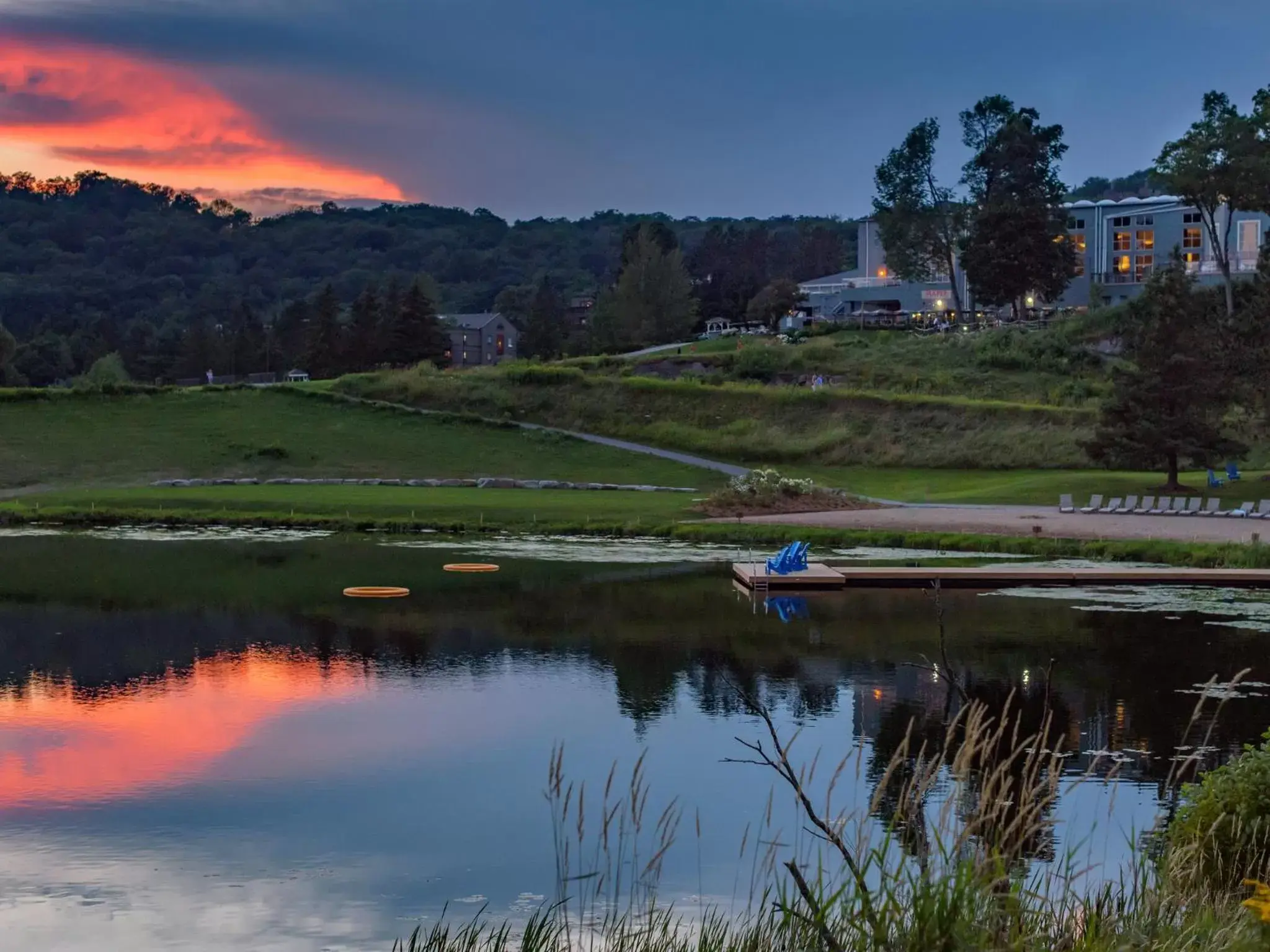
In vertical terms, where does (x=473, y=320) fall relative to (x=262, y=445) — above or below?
above

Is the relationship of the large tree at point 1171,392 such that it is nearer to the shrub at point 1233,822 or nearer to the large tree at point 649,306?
the shrub at point 1233,822

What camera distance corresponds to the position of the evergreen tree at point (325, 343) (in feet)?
341

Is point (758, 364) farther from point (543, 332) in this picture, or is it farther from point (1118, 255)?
point (543, 332)

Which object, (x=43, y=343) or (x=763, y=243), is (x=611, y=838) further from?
(x=763, y=243)

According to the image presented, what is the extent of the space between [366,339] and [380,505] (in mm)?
58860

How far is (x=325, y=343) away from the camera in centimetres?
10619

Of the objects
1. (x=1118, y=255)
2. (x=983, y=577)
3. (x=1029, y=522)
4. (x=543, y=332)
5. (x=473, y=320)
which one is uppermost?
(x=1118, y=255)

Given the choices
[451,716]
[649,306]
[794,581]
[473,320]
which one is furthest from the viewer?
[473,320]

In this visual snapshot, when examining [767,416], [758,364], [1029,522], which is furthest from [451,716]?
[758,364]

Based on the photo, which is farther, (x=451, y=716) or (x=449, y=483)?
(x=449, y=483)

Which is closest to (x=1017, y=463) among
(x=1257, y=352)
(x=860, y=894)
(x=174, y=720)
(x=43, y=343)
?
(x=1257, y=352)

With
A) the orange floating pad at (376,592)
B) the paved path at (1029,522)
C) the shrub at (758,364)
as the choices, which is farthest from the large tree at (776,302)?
the orange floating pad at (376,592)

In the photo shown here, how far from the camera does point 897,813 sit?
720 centimetres

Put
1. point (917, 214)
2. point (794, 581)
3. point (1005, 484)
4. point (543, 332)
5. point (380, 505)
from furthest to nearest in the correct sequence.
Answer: point (543, 332), point (917, 214), point (1005, 484), point (380, 505), point (794, 581)
